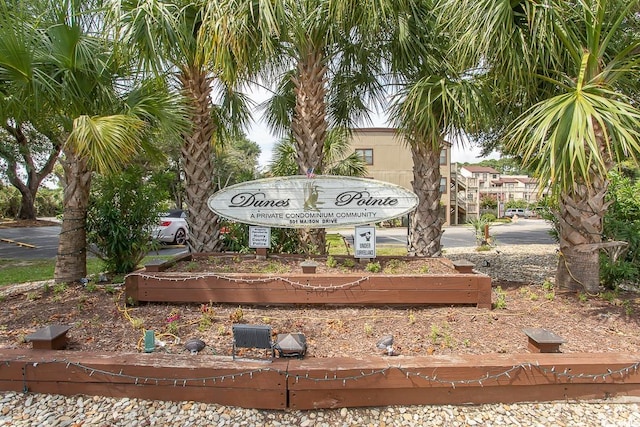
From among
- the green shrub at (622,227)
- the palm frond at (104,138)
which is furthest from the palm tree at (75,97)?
the green shrub at (622,227)

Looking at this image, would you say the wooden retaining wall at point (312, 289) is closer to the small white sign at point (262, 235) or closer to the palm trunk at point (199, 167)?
the small white sign at point (262, 235)

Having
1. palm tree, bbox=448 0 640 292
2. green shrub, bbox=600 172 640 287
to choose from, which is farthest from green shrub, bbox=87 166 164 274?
green shrub, bbox=600 172 640 287

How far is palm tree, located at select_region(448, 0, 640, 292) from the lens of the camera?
9.69 ft

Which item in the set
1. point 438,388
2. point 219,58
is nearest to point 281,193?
point 219,58

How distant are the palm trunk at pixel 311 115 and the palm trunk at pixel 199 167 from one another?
1411 millimetres

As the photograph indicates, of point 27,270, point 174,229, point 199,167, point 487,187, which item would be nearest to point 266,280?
point 199,167

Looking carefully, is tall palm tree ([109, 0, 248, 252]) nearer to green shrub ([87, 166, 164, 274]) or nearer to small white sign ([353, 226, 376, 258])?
green shrub ([87, 166, 164, 274])

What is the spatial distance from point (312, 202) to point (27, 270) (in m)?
6.88

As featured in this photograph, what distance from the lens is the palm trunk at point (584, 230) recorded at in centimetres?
426

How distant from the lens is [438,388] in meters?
2.46

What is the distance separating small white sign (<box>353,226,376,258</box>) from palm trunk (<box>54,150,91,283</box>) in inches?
152

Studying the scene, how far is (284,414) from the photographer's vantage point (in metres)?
2.40

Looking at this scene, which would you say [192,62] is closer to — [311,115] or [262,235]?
[311,115]

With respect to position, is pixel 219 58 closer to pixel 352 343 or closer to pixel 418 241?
pixel 352 343
